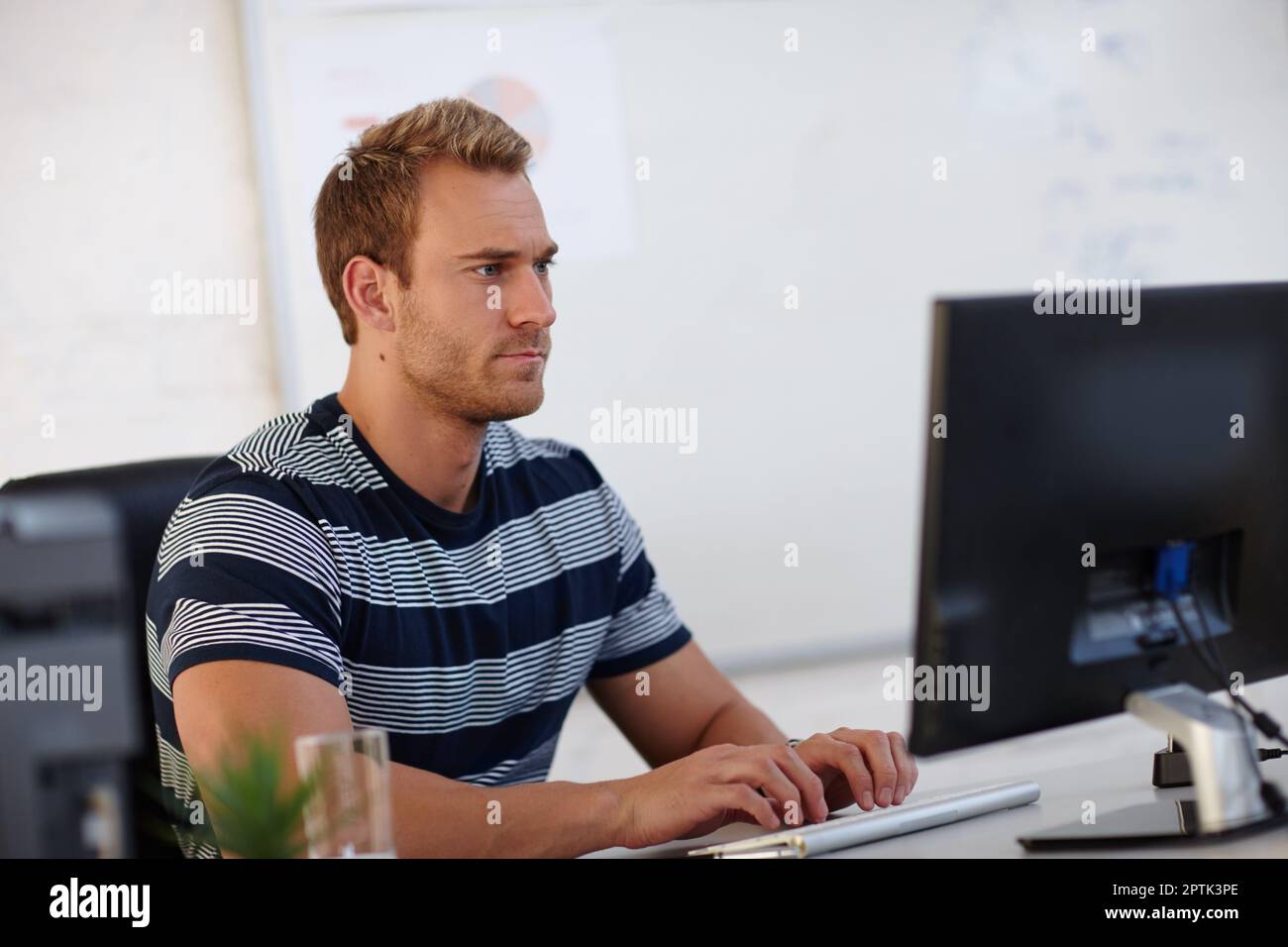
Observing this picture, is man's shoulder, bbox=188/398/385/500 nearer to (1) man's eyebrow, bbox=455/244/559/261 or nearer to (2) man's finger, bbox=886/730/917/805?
(1) man's eyebrow, bbox=455/244/559/261

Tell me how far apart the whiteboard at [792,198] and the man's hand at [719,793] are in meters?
1.55

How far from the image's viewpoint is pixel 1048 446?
89 cm

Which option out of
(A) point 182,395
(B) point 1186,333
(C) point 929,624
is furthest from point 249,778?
(A) point 182,395

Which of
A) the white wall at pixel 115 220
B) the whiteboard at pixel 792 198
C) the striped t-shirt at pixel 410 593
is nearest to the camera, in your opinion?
the striped t-shirt at pixel 410 593

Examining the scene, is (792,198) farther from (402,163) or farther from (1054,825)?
(1054,825)

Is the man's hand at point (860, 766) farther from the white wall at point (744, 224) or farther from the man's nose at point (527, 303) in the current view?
the white wall at point (744, 224)

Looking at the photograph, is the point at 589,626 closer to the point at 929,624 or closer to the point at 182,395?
the point at 929,624

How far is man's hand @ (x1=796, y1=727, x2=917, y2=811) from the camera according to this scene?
3.62 feet

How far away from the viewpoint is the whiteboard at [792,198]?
2441 mm

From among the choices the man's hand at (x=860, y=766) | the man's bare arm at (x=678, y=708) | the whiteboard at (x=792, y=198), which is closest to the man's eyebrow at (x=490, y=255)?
the man's bare arm at (x=678, y=708)

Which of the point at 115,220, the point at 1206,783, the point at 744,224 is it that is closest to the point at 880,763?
the point at 1206,783

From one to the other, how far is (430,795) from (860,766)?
36cm

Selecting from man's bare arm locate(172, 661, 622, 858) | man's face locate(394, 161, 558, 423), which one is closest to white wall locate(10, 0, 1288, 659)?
man's face locate(394, 161, 558, 423)

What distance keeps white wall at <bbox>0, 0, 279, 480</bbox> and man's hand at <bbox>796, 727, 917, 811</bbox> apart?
163 cm
